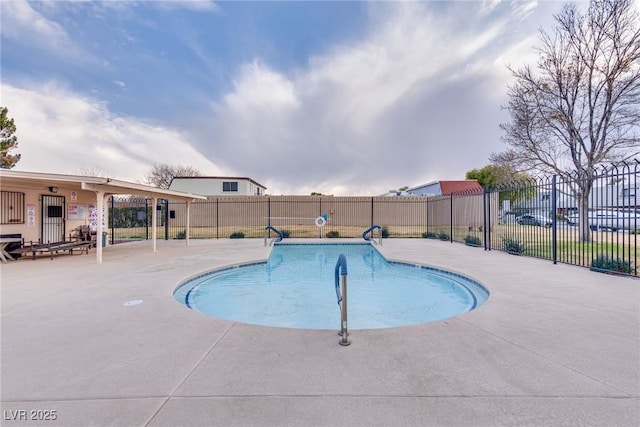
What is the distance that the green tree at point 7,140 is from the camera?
14.8 m

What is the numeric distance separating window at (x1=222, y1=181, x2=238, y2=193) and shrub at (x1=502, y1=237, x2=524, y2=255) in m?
21.9

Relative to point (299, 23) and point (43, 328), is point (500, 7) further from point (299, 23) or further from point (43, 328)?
point (43, 328)

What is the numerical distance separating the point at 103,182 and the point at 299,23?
29.9 ft

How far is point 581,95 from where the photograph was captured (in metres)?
12.2

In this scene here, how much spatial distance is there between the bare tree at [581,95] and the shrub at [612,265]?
17.2 ft

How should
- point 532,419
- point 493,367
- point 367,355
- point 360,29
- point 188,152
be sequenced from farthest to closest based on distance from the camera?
point 188,152 < point 360,29 < point 367,355 < point 493,367 < point 532,419

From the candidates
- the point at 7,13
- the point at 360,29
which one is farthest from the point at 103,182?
the point at 360,29

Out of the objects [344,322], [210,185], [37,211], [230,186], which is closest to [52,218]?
[37,211]

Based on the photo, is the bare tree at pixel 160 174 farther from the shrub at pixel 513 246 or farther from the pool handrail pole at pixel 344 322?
the pool handrail pole at pixel 344 322

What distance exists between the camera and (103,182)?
6.81 metres

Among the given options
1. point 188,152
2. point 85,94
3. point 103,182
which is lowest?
point 103,182

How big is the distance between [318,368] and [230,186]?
25304mm

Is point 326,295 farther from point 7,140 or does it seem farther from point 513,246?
point 7,140

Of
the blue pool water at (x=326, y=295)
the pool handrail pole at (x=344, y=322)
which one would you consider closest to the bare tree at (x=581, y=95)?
the blue pool water at (x=326, y=295)
